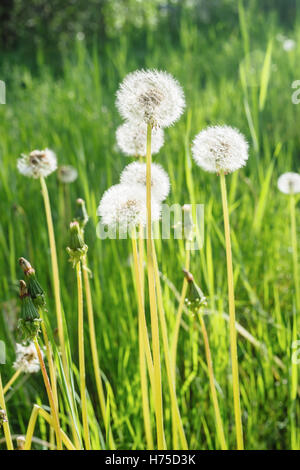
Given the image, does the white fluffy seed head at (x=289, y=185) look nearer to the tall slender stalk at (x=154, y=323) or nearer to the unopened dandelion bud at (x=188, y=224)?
the unopened dandelion bud at (x=188, y=224)

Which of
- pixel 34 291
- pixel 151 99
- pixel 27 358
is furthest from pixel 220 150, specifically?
pixel 27 358

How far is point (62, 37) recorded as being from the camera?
5.43m

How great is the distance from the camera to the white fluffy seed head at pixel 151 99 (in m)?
0.48

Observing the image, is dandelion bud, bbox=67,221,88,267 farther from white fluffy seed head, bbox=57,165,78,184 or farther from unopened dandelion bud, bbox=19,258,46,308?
white fluffy seed head, bbox=57,165,78,184

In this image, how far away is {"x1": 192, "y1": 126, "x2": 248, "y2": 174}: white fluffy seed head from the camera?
523mm

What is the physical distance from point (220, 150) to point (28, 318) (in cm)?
25

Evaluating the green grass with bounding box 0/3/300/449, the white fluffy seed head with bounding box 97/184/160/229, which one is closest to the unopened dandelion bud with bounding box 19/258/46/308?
the white fluffy seed head with bounding box 97/184/160/229

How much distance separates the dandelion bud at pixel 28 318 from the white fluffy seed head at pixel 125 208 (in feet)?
0.42

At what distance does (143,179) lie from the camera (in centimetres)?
62

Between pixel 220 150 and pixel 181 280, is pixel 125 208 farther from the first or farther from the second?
pixel 181 280

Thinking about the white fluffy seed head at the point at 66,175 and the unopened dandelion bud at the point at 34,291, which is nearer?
the unopened dandelion bud at the point at 34,291

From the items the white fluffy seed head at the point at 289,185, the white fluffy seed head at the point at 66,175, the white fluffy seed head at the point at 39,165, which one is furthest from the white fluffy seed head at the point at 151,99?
the white fluffy seed head at the point at 66,175

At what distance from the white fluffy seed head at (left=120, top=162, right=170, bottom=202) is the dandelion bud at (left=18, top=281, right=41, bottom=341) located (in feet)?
0.57
